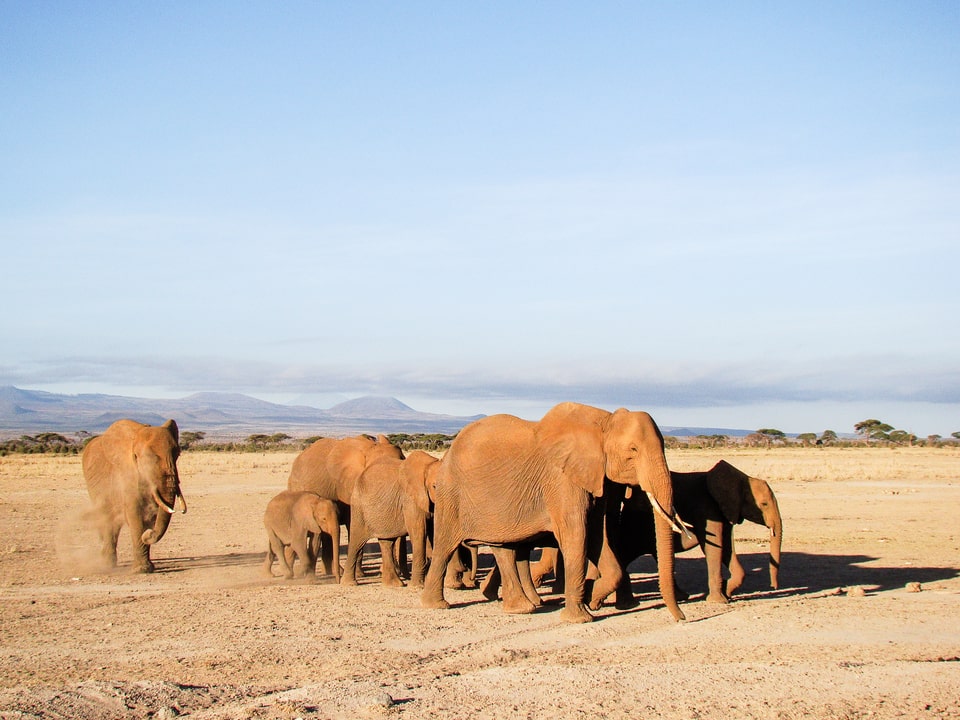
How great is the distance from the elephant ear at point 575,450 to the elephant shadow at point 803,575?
308 cm

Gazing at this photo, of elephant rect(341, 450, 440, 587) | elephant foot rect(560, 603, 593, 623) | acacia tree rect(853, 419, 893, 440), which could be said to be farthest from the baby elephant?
acacia tree rect(853, 419, 893, 440)

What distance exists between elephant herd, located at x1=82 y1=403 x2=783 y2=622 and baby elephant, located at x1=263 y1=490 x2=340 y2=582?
0.08 feet

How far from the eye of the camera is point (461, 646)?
11.9 meters

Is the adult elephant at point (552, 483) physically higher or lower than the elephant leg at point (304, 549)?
higher

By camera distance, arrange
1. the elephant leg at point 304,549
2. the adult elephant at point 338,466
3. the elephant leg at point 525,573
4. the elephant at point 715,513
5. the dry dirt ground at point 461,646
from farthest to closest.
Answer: the adult elephant at point 338,466
the elephant leg at point 304,549
the elephant at point 715,513
the elephant leg at point 525,573
the dry dirt ground at point 461,646

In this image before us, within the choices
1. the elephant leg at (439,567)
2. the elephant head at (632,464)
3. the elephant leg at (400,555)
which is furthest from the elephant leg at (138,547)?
the elephant head at (632,464)

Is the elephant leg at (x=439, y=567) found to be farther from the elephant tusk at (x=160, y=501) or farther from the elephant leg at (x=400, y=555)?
the elephant tusk at (x=160, y=501)

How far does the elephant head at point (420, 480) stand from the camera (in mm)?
16312

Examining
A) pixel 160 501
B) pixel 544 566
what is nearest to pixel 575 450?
pixel 544 566

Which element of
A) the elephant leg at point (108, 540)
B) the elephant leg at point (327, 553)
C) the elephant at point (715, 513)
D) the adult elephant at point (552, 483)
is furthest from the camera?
the elephant leg at point (108, 540)

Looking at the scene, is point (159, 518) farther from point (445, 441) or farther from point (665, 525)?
point (445, 441)

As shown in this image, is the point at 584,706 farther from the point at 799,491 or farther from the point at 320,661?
the point at 799,491

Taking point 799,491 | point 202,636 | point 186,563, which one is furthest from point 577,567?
point 799,491

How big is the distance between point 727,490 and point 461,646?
5.43m
